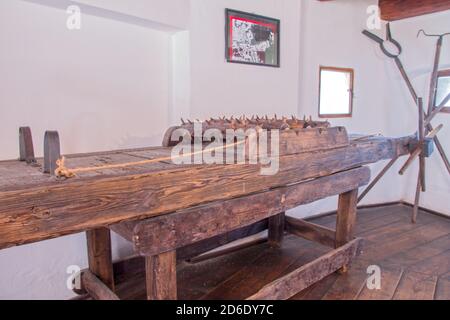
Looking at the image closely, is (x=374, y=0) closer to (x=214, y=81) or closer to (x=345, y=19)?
(x=345, y=19)

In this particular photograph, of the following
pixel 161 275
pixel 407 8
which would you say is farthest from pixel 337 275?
pixel 407 8

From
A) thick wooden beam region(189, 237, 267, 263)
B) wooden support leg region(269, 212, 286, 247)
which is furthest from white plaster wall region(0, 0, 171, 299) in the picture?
wooden support leg region(269, 212, 286, 247)

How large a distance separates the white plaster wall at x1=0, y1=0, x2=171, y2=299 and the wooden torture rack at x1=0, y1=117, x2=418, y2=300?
33cm

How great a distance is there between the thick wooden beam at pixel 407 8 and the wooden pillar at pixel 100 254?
3.81 meters

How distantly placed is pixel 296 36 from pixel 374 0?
139 cm

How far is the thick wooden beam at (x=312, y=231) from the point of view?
2664 mm

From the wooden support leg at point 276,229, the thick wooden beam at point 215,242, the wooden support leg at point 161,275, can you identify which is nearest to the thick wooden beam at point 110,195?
the wooden support leg at point 161,275

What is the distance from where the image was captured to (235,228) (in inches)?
65.2

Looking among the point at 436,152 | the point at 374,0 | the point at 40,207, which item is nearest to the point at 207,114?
the point at 40,207

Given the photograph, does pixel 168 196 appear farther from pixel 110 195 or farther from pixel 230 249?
pixel 230 249

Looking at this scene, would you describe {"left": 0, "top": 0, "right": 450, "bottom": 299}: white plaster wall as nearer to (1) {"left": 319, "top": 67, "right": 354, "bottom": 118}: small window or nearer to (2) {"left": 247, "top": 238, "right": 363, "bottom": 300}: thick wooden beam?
(1) {"left": 319, "top": 67, "right": 354, "bottom": 118}: small window

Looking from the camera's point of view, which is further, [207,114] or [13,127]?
[207,114]

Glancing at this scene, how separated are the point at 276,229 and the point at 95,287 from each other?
168 cm

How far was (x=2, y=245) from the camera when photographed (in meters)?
0.96
